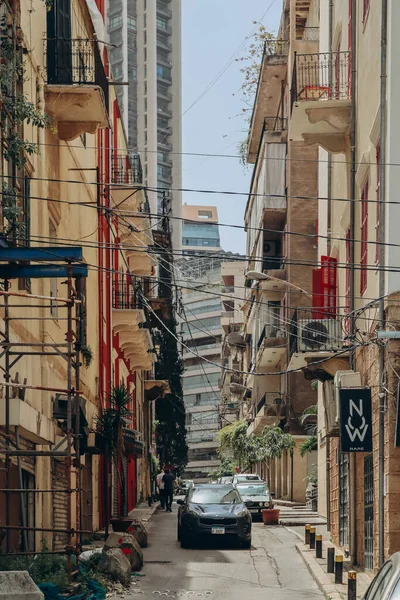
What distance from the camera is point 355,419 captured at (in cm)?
2088

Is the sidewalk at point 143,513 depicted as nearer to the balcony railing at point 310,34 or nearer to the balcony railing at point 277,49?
the balcony railing at point 310,34

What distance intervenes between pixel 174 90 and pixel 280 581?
152584mm

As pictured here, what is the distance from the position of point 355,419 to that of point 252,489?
1868 centimetres

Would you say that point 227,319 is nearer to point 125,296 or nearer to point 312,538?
point 125,296

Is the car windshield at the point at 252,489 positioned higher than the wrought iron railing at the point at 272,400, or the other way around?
the wrought iron railing at the point at 272,400

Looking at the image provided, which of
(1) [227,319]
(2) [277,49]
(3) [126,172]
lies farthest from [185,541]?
(1) [227,319]

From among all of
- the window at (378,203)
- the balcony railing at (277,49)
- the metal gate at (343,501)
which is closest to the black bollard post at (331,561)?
the metal gate at (343,501)

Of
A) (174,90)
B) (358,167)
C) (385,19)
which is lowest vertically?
(358,167)

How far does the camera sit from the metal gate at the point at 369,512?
69.2ft

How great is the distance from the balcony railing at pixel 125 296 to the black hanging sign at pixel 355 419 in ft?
56.5

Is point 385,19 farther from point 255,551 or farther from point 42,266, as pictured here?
point 255,551

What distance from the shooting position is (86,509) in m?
30.3

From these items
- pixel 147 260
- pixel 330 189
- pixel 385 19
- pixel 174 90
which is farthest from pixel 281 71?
pixel 174 90

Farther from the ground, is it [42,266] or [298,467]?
[42,266]
